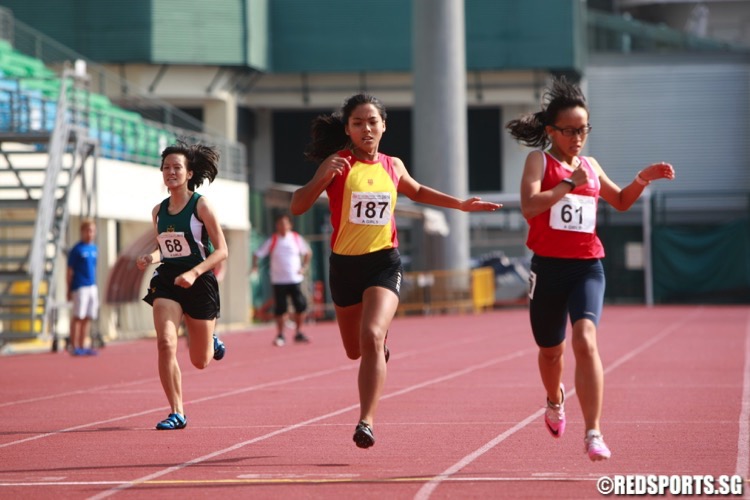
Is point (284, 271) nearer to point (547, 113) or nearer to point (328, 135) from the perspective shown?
point (328, 135)

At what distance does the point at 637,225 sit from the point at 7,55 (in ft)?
87.7

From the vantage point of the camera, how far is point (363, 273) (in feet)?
30.8

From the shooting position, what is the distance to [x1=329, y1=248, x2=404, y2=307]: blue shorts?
9.39 metres

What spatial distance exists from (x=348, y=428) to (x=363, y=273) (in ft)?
6.40

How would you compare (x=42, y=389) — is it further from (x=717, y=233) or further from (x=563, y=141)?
(x=717, y=233)

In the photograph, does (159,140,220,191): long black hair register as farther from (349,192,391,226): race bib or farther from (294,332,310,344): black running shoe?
(294,332,310,344): black running shoe

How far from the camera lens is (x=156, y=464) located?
898cm

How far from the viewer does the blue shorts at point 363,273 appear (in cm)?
939

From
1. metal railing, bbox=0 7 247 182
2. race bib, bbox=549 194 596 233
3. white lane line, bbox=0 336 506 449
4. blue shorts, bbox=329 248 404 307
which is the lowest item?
white lane line, bbox=0 336 506 449

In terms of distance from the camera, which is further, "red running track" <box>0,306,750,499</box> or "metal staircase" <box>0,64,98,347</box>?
"metal staircase" <box>0,64,98,347</box>

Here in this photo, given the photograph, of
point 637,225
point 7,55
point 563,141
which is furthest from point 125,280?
point 637,225

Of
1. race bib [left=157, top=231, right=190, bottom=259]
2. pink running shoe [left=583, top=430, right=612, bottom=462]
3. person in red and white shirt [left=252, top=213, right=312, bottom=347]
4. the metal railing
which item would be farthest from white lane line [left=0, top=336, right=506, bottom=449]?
the metal railing

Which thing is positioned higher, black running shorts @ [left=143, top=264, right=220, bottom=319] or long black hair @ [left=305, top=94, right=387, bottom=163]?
long black hair @ [left=305, top=94, right=387, bottom=163]

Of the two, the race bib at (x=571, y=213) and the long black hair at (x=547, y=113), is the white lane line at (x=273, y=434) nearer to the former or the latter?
the race bib at (x=571, y=213)
